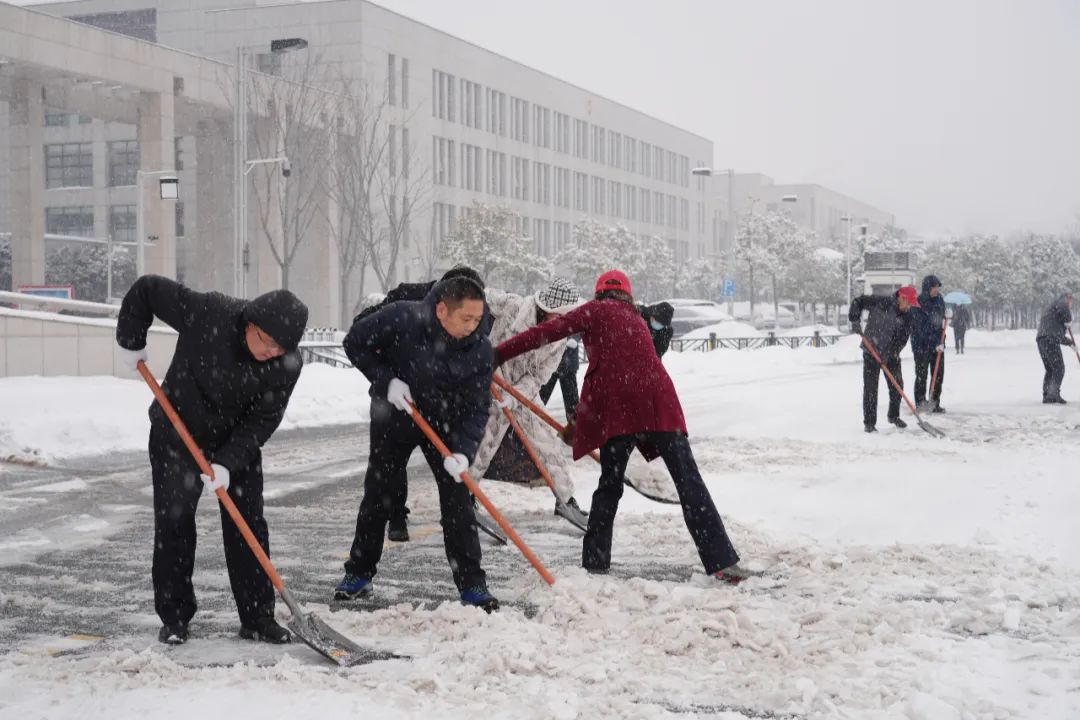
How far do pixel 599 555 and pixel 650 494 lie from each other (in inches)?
68.4

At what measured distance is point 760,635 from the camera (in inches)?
189

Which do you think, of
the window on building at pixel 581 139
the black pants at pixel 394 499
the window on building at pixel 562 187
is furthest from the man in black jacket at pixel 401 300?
the window on building at pixel 581 139

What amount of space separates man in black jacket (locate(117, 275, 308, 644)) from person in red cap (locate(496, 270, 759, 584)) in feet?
4.97

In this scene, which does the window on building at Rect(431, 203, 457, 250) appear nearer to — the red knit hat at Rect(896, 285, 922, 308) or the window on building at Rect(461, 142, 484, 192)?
the window on building at Rect(461, 142, 484, 192)

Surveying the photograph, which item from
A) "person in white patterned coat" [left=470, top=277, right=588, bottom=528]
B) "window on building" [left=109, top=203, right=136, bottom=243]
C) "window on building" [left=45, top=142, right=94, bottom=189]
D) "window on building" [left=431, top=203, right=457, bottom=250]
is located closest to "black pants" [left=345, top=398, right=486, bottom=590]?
"person in white patterned coat" [left=470, top=277, right=588, bottom=528]

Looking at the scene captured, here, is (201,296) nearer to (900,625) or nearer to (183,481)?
(183,481)

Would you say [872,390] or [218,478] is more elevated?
Answer: [218,478]

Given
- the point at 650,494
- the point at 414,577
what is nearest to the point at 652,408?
the point at 414,577

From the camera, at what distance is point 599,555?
6.18 meters

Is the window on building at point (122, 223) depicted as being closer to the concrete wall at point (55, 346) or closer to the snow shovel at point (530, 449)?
the concrete wall at point (55, 346)

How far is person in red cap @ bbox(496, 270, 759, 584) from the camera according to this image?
5.98m

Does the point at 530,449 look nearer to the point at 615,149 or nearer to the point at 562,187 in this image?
the point at 562,187

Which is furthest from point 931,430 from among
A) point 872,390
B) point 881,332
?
point 881,332

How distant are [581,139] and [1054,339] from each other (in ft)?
180
